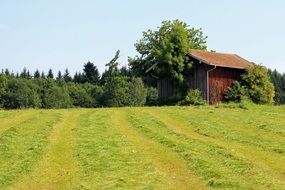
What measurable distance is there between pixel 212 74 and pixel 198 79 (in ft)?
4.15

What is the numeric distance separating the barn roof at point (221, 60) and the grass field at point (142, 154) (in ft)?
57.3

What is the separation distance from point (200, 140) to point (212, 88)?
24.7 m

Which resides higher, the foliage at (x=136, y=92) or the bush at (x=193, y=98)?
the foliage at (x=136, y=92)

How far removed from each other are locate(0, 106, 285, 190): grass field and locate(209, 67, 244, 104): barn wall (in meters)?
16.8

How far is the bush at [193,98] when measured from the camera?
41.8m

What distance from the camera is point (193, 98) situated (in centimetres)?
4188

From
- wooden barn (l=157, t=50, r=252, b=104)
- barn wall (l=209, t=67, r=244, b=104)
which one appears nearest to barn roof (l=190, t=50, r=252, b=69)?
wooden barn (l=157, t=50, r=252, b=104)

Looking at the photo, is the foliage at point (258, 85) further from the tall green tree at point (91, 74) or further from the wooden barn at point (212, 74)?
the tall green tree at point (91, 74)

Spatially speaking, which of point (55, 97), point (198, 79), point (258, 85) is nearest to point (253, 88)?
point (258, 85)

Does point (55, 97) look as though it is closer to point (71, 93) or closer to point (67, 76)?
point (71, 93)

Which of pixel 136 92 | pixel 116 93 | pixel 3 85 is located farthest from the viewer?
pixel 3 85

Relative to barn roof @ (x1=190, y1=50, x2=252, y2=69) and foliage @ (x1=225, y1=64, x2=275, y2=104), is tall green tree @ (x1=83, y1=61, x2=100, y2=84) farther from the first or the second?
foliage @ (x1=225, y1=64, x2=275, y2=104)

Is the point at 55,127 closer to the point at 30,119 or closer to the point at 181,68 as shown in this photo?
the point at 30,119

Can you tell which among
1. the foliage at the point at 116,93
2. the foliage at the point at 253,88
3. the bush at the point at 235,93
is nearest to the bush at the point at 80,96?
the foliage at the point at 116,93
